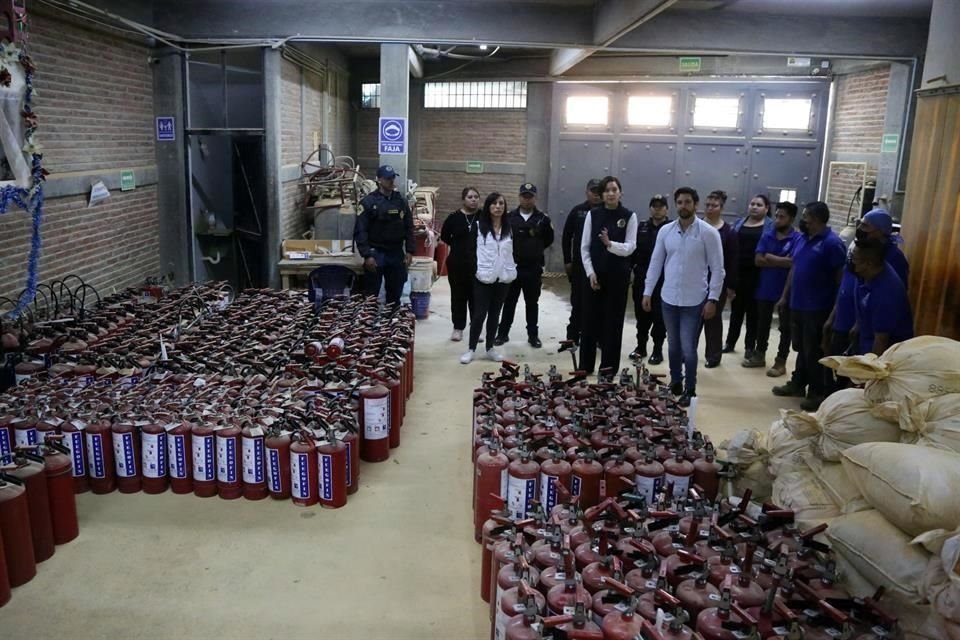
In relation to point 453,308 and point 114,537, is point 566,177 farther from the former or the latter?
point 114,537

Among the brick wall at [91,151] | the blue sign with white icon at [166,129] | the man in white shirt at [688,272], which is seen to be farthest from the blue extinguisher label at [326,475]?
the blue sign with white icon at [166,129]

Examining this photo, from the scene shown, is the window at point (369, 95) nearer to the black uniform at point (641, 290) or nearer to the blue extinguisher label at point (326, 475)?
the black uniform at point (641, 290)

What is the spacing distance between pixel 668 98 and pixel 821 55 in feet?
9.95

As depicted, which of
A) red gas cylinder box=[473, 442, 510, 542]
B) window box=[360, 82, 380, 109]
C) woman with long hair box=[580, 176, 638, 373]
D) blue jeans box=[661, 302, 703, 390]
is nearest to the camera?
red gas cylinder box=[473, 442, 510, 542]

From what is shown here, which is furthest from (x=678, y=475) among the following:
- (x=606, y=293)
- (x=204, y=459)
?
(x=606, y=293)

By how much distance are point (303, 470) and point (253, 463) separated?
29cm

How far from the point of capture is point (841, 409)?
129 inches

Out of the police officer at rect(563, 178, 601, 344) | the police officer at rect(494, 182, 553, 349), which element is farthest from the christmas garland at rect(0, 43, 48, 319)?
the police officer at rect(563, 178, 601, 344)

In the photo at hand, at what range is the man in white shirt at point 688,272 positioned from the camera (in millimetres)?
5195

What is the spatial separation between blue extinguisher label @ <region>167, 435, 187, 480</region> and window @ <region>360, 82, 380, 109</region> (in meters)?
9.86

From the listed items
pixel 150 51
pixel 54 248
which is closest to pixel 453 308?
pixel 54 248

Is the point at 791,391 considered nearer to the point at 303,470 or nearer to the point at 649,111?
the point at 303,470

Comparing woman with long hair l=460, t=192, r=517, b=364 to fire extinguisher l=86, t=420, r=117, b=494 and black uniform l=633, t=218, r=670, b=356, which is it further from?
fire extinguisher l=86, t=420, r=117, b=494

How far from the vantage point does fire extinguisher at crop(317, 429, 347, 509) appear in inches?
154
